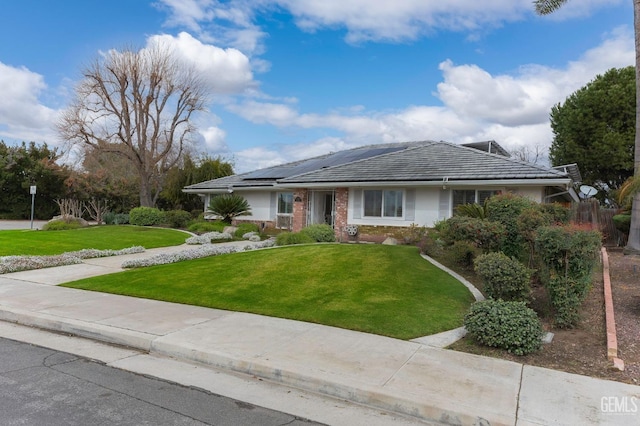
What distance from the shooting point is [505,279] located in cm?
702

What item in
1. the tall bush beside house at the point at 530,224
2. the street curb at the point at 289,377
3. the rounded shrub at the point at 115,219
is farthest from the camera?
the rounded shrub at the point at 115,219

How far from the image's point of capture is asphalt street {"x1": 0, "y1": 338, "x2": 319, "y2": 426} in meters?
3.90

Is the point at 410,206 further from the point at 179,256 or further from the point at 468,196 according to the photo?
the point at 179,256

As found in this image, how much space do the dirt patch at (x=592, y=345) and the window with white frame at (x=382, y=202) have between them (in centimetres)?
912

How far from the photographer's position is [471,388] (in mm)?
4562

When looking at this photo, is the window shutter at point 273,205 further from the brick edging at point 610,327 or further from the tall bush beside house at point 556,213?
the brick edging at point 610,327

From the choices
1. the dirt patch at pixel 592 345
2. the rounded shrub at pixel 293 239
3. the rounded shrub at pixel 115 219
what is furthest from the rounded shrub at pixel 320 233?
the rounded shrub at pixel 115 219

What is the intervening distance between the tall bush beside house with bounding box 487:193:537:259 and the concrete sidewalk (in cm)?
403

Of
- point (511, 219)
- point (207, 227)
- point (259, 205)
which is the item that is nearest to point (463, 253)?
point (511, 219)

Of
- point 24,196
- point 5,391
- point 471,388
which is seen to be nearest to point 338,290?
point 471,388

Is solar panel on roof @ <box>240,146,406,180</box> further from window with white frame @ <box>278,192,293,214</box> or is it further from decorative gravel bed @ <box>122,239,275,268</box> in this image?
decorative gravel bed @ <box>122,239,275,268</box>

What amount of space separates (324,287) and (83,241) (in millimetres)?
14294

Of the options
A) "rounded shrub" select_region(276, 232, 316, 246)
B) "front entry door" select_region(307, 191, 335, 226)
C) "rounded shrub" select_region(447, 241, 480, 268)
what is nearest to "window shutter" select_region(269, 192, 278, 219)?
"front entry door" select_region(307, 191, 335, 226)

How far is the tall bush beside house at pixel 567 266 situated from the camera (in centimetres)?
664
